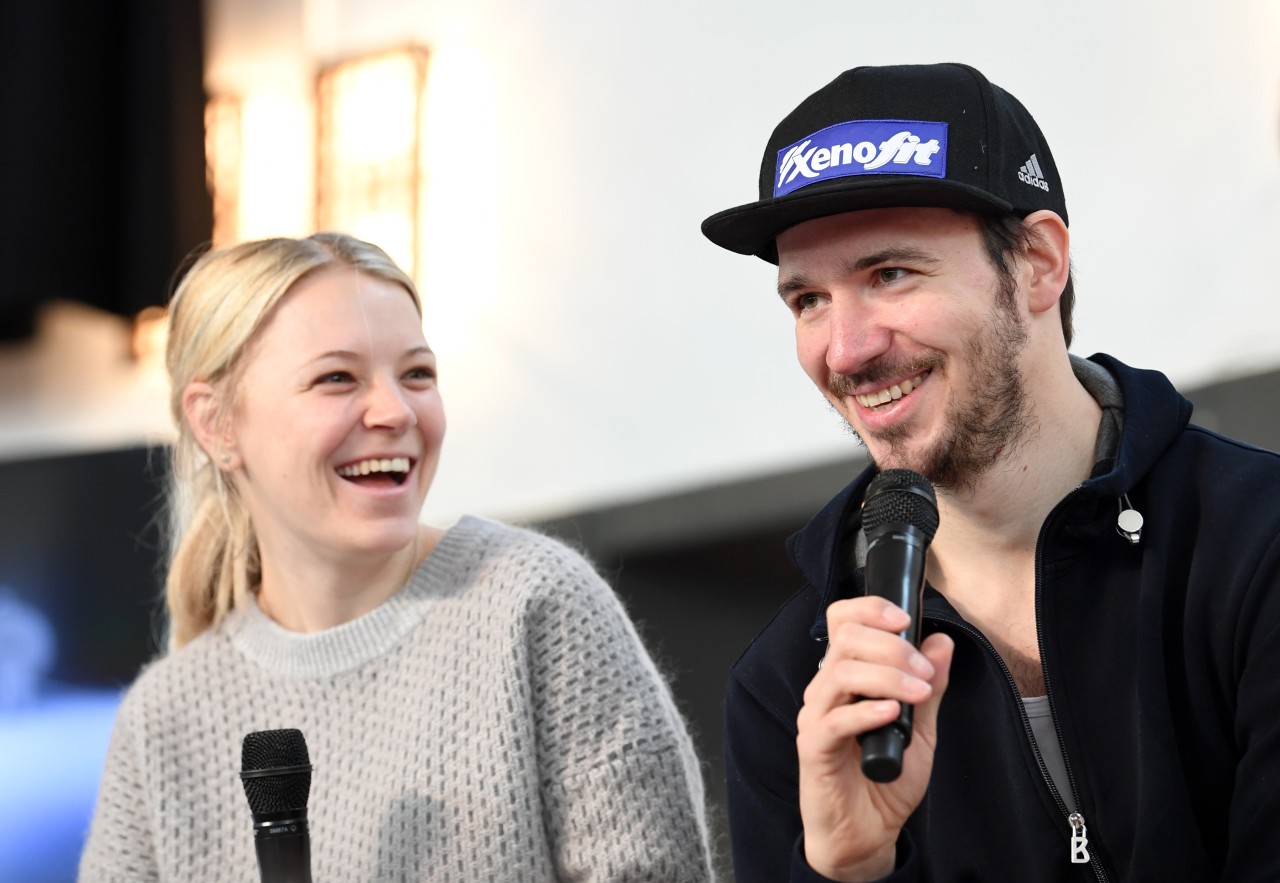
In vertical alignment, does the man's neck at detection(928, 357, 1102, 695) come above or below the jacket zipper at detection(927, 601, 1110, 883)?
above

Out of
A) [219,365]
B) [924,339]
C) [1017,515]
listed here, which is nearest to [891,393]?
[924,339]

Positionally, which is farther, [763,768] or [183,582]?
[183,582]

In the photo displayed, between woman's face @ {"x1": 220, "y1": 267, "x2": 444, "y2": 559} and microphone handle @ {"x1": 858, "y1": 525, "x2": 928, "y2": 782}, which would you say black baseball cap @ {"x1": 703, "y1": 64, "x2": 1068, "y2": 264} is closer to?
microphone handle @ {"x1": 858, "y1": 525, "x2": 928, "y2": 782}

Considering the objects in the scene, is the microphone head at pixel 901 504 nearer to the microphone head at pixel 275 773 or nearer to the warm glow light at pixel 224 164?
the microphone head at pixel 275 773

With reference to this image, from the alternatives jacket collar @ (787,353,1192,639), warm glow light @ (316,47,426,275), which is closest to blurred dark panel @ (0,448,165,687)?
warm glow light @ (316,47,426,275)

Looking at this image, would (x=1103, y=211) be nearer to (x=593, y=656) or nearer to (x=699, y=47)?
(x=699, y=47)

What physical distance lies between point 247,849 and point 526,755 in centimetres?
45

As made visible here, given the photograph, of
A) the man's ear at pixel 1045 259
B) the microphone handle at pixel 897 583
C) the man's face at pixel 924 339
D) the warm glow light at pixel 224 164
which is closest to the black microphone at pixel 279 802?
the microphone handle at pixel 897 583

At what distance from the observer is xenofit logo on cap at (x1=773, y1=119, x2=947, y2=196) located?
4.77 ft

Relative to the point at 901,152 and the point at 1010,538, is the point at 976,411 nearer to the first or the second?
the point at 1010,538

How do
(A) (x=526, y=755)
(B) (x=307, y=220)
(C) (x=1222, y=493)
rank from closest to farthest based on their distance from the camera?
1. (C) (x=1222, y=493)
2. (A) (x=526, y=755)
3. (B) (x=307, y=220)

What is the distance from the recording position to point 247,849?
200cm

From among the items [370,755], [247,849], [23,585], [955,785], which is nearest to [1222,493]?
[955,785]

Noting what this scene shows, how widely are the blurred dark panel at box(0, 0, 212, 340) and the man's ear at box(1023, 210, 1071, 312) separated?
2.35 meters
